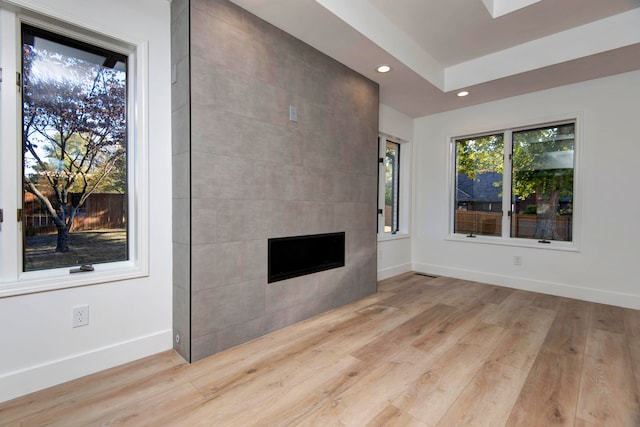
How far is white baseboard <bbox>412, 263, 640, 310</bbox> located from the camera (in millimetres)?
3342

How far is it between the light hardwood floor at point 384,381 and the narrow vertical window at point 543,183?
1.38m

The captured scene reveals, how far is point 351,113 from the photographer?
3.38m

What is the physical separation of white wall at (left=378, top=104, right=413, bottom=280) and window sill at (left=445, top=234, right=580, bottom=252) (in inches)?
28.1

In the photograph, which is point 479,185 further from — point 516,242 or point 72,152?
point 72,152

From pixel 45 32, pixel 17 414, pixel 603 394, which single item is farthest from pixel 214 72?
pixel 603 394

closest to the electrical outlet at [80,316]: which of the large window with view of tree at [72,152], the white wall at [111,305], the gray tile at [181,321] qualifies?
the white wall at [111,305]

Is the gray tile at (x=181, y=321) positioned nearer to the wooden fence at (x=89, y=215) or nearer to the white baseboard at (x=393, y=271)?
the wooden fence at (x=89, y=215)

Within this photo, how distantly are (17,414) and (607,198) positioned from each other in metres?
5.47

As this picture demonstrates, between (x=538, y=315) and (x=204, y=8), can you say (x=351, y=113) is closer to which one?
(x=204, y=8)

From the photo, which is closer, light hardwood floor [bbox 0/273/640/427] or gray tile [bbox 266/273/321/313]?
light hardwood floor [bbox 0/273/640/427]

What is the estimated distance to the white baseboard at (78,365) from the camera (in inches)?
66.8

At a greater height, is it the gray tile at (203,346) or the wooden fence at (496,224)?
the wooden fence at (496,224)

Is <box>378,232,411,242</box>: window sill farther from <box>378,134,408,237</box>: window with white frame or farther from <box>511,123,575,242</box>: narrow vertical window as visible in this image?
<box>511,123,575,242</box>: narrow vertical window

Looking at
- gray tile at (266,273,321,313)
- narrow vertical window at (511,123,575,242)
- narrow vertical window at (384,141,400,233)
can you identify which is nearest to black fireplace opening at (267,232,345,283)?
gray tile at (266,273,321,313)
